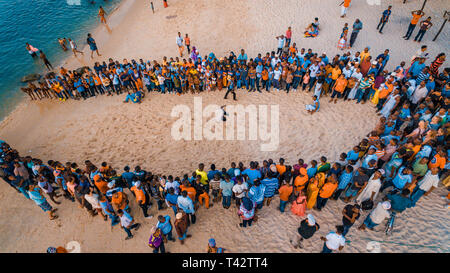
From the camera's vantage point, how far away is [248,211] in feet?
22.9

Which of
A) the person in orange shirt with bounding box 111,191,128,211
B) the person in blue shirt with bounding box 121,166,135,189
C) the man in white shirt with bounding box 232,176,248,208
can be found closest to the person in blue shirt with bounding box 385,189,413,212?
the man in white shirt with bounding box 232,176,248,208

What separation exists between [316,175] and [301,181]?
48 cm

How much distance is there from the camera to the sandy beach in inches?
298

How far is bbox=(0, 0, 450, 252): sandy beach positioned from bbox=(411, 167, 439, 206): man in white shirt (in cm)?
46

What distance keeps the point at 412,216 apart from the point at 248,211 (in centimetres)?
499

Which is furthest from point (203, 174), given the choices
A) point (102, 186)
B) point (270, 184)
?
point (102, 186)

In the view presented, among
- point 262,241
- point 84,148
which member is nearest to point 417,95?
→ point 262,241

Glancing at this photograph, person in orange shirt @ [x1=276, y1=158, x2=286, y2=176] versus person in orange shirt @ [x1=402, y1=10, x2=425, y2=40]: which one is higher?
person in orange shirt @ [x1=402, y1=10, x2=425, y2=40]

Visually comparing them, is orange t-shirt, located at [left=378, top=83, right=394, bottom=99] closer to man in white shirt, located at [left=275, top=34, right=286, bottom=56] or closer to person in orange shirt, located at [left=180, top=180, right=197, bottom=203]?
man in white shirt, located at [left=275, top=34, right=286, bottom=56]

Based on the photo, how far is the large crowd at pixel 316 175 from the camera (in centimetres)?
710

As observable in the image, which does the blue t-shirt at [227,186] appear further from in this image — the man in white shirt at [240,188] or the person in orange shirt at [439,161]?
the person in orange shirt at [439,161]

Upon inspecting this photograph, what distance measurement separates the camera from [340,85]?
11.5m

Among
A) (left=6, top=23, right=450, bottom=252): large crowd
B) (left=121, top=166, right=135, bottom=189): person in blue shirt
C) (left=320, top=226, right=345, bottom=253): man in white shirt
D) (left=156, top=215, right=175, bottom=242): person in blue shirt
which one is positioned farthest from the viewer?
(left=121, top=166, right=135, bottom=189): person in blue shirt

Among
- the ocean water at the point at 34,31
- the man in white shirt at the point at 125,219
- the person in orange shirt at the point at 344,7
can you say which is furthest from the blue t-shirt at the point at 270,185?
the ocean water at the point at 34,31
